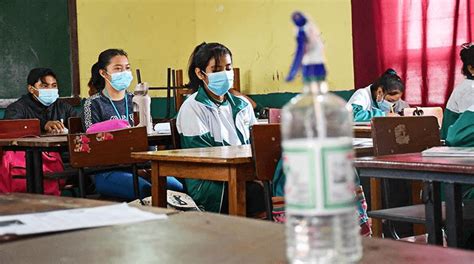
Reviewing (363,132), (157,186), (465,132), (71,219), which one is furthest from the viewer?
(363,132)

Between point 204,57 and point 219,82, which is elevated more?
point 204,57

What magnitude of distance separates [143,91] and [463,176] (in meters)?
2.68

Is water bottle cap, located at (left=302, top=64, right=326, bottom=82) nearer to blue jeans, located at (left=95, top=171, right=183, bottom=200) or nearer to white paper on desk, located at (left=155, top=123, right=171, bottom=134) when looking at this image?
blue jeans, located at (left=95, top=171, right=183, bottom=200)

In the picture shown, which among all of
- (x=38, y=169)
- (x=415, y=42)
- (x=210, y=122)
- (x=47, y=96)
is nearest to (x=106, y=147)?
(x=210, y=122)

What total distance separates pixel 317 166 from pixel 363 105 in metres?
4.92

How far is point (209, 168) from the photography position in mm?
3086

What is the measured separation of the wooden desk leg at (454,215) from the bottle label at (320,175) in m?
1.56

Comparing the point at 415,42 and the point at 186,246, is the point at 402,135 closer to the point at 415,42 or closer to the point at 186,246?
the point at 186,246

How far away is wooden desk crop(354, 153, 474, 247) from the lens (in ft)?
6.96

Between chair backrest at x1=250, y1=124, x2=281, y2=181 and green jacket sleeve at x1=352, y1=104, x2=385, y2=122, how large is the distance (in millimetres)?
2309

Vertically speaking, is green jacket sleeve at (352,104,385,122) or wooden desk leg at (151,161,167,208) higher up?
green jacket sleeve at (352,104,385,122)

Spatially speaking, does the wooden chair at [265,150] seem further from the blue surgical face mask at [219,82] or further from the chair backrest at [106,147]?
the blue surgical face mask at [219,82]

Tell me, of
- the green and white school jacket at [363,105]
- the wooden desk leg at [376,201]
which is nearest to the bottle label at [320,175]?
the wooden desk leg at [376,201]

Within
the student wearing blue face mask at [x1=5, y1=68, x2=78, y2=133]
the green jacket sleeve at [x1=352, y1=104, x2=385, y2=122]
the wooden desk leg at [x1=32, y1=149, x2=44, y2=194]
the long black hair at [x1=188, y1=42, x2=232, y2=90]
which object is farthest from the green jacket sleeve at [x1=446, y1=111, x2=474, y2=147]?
the student wearing blue face mask at [x1=5, y1=68, x2=78, y2=133]
